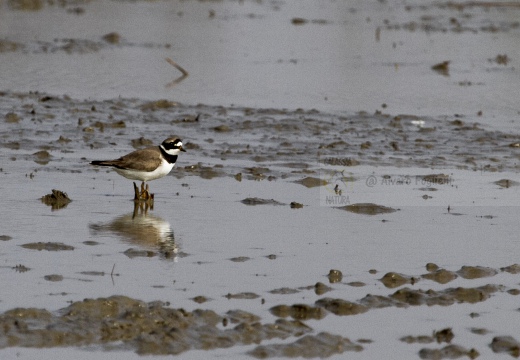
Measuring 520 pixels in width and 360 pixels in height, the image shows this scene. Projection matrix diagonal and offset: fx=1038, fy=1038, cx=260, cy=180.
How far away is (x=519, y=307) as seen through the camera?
895 cm

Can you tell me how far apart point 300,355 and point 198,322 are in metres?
0.91

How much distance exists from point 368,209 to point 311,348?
16.2 feet

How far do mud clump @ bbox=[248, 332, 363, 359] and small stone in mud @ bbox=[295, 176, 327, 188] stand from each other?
593 centimetres

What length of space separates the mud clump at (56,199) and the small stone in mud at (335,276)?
390 cm

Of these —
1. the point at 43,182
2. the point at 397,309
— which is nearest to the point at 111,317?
the point at 397,309

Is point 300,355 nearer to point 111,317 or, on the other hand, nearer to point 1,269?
point 111,317

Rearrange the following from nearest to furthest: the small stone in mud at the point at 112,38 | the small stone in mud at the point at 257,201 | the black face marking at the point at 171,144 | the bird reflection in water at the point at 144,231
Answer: the bird reflection in water at the point at 144,231
the small stone in mud at the point at 257,201
the black face marking at the point at 171,144
the small stone in mud at the point at 112,38

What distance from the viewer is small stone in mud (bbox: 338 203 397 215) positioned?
12492 millimetres

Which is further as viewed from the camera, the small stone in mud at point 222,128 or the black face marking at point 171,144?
the small stone in mud at point 222,128

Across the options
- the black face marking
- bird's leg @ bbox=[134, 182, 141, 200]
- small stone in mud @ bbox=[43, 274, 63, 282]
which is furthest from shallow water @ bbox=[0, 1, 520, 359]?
the black face marking

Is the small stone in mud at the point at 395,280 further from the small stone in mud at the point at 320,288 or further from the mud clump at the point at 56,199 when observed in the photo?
the mud clump at the point at 56,199

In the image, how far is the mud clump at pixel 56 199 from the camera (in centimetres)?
1213

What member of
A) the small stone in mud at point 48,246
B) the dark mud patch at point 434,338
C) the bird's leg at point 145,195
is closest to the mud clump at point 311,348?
the dark mud patch at point 434,338

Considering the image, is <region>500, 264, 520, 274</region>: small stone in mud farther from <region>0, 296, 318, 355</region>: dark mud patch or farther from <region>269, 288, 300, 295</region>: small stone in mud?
<region>0, 296, 318, 355</region>: dark mud patch
